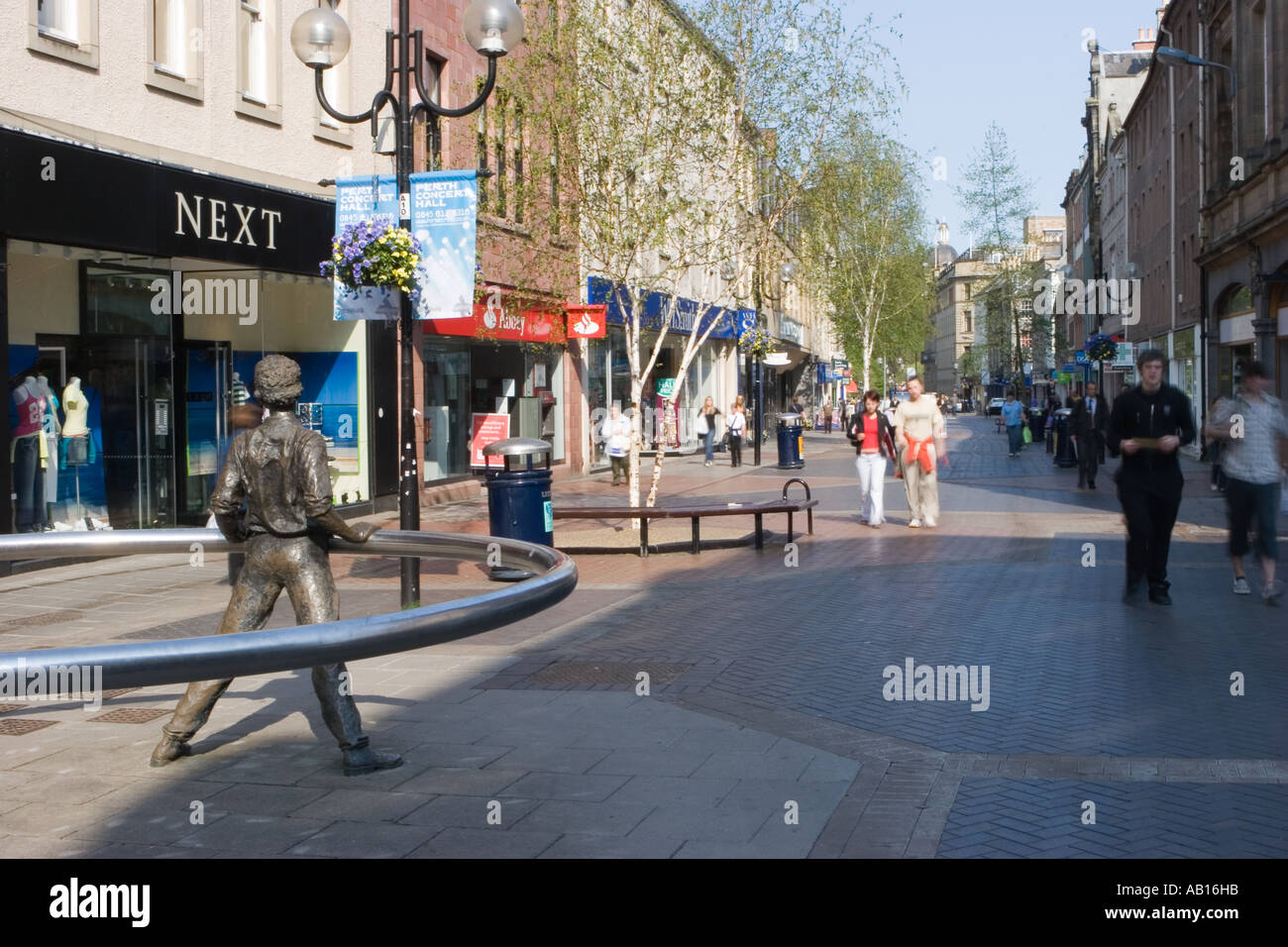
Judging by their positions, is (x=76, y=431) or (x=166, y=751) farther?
(x=76, y=431)

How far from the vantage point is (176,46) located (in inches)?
666

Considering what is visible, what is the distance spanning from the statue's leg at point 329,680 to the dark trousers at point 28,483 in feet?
31.1

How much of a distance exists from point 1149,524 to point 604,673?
501 centimetres

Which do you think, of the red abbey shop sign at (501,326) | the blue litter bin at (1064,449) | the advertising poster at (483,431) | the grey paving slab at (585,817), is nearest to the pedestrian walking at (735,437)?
the blue litter bin at (1064,449)

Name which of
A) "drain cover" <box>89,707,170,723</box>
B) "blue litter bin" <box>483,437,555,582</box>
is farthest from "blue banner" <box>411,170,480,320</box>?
"drain cover" <box>89,707,170,723</box>

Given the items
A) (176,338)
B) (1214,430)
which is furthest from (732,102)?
(1214,430)

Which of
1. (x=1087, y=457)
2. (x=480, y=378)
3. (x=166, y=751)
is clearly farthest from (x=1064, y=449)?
(x=166, y=751)

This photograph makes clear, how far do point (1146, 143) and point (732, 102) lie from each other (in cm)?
4062

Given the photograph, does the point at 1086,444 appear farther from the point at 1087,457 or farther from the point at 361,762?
the point at 361,762

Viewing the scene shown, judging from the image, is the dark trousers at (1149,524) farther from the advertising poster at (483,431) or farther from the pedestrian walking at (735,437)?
the pedestrian walking at (735,437)

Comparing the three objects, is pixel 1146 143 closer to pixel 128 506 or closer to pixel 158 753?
pixel 128 506

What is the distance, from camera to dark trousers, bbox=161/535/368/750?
6.68 meters

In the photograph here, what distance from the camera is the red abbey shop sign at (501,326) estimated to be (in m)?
23.8
